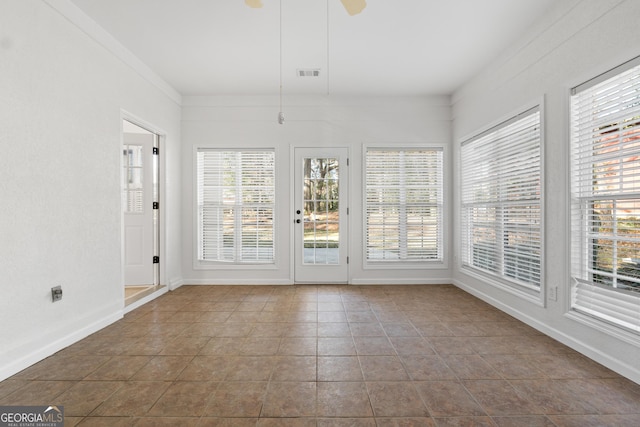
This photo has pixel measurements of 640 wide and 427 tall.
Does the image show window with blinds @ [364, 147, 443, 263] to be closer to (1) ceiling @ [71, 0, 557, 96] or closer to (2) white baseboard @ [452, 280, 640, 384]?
(1) ceiling @ [71, 0, 557, 96]

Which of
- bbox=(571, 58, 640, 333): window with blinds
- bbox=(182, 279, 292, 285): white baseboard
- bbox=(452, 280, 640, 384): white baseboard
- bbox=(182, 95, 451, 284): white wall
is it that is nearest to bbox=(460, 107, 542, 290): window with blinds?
bbox=(452, 280, 640, 384): white baseboard

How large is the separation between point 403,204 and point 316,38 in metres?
2.62

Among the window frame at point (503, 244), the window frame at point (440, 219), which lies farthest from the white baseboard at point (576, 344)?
the window frame at point (440, 219)

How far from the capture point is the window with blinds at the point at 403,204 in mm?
4750

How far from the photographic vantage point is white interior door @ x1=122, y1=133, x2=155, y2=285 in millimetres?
4250

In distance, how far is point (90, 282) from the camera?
9.45ft

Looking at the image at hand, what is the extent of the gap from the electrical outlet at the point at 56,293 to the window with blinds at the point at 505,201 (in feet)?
13.6

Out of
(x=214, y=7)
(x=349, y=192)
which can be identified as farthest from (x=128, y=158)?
(x=349, y=192)

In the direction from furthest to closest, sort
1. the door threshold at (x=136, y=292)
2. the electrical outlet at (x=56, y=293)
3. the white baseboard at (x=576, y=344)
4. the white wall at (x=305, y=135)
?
the white wall at (x=305, y=135) → the door threshold at (x=136, y=292) → the electrical outlet at (x=56, y=293) → the white baseboard at (x=576, y=344)

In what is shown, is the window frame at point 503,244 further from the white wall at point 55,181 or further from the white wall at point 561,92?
the white wall at point 55,181

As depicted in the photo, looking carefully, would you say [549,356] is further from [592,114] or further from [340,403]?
[592,114]

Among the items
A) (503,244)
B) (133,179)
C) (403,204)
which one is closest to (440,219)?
(403,204)

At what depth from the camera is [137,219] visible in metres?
4.27

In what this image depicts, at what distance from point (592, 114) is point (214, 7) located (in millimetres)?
3157
